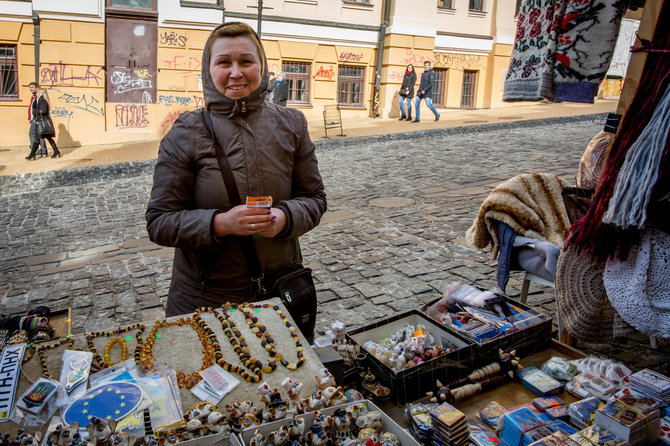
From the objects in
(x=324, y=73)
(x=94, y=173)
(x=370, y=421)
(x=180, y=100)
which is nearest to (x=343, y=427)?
(x=370, y=421)

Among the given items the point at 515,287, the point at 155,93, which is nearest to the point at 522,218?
the point at 515,287

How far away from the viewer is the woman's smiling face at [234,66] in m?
2.39

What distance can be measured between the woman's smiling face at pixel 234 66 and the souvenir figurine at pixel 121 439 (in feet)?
5.04

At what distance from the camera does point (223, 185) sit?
244 centimetres

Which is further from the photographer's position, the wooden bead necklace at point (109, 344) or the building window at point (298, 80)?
the building window at point (298, 80)

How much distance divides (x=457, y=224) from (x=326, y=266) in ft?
7.28

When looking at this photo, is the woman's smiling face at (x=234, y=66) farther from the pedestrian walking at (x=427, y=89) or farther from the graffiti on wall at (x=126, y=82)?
the pedestrian walking at (x=427, y=89)

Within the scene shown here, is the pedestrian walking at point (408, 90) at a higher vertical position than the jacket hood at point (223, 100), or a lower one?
higher

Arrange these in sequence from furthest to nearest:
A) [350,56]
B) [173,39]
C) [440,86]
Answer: [440,86] < [350,56] < [173,39]

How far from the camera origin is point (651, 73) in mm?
2295

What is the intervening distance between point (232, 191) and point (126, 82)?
15.7 meters

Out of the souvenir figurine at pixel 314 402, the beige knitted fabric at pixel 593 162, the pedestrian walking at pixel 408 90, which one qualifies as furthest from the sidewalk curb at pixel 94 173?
the souvenir figurine at pixel 314 402

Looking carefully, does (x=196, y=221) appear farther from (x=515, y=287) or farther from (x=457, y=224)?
(x=457, y=224)

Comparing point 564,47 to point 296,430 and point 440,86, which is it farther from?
point 440,86
